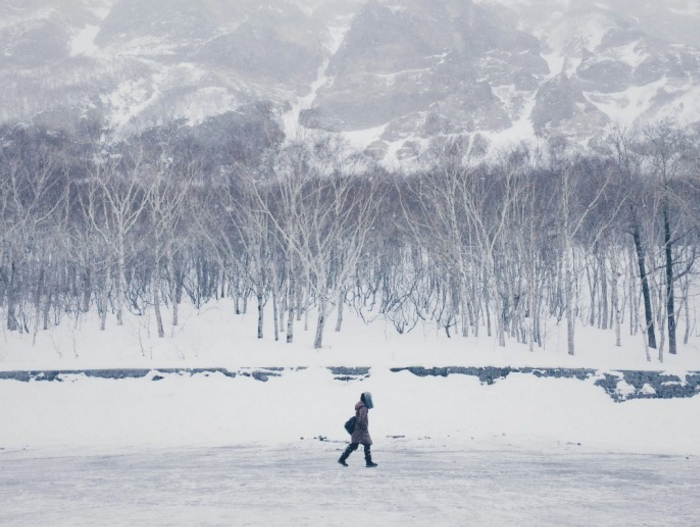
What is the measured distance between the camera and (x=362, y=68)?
12725 cm

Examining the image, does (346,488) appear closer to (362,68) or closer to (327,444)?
(327,444)

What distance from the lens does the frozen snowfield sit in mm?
7496

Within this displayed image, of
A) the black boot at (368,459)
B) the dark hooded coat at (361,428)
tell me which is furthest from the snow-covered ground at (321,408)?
the dark hooded coat at (361,428)

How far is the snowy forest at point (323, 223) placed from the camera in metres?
24.0

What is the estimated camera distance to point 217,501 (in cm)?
826

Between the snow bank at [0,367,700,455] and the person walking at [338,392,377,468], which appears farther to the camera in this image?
the snow bank at [0,367,700,455]

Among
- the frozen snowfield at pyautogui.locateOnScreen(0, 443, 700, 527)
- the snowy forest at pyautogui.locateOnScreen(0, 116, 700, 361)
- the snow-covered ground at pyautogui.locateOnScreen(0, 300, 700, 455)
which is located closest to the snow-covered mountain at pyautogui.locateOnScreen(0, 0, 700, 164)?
the snowy forest at pyautogui.locateOnScreen(0, 116, 700, 361)

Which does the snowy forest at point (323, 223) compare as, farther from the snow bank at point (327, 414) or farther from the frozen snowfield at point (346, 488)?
the frozen snowfield at point (346, 488)

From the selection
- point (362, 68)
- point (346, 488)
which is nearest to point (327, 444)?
point (346, 488)

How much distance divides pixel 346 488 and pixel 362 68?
127 m

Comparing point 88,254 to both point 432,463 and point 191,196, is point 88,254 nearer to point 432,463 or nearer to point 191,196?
point 191,196

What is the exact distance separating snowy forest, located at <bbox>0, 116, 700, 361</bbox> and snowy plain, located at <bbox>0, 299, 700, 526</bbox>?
4.74 m

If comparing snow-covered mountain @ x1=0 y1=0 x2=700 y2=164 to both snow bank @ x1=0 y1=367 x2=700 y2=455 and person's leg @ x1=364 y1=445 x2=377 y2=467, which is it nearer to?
snow bank @ x1=0 y1=367 x2=700 y2=455

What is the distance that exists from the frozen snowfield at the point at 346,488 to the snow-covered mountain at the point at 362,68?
74.9m
